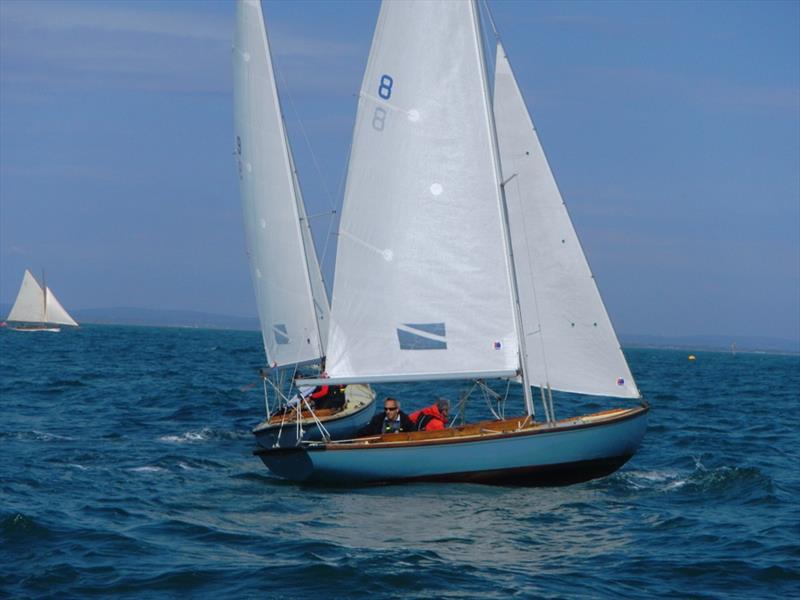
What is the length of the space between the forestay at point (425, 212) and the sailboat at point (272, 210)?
672cm

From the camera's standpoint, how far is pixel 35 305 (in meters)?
120

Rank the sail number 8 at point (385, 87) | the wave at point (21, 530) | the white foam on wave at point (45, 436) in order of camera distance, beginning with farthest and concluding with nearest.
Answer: the white foam on wave at point (45, 436)
the sail number 8 at point (385, 87)
the wave at point (21, 530)

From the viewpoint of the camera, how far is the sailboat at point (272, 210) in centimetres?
2602

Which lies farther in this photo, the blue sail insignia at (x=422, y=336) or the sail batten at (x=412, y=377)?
the blue sail insignia at (x=422, y=336)

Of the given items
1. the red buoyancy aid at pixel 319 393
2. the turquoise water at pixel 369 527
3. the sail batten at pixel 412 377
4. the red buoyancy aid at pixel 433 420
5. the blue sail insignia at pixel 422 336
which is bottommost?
the turquoise water at pixel 369 527

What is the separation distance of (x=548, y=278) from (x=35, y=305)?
A: 10851cm

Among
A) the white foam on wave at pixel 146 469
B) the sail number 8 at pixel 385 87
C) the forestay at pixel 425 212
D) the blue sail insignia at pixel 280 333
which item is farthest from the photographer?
the blue sail insignia at pixel 280 333

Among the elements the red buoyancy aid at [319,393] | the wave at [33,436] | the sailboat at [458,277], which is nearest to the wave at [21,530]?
the sailboat at [458,277]

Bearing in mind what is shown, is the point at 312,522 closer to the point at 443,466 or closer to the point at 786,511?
the point at 443,466

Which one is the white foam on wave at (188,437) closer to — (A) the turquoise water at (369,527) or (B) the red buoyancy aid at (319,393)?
(A) the turquoise water at (369,527)

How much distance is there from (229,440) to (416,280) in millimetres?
9026

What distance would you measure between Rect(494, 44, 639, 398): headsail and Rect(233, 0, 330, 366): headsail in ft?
26.0

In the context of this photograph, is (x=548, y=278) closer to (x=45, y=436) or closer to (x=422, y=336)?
(x=422, y=336)

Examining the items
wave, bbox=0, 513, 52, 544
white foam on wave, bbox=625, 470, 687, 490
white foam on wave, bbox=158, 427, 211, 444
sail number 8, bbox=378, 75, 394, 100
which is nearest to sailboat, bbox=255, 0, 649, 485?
sail number 8, bbox=378, 75, 394, 100
